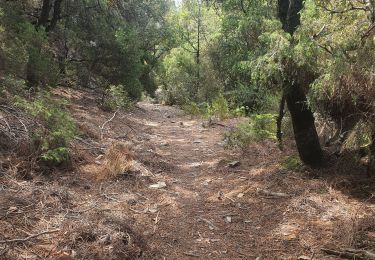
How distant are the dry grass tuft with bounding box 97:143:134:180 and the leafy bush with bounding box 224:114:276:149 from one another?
8.04 ft

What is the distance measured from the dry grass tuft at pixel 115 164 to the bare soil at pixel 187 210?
3.1 inches

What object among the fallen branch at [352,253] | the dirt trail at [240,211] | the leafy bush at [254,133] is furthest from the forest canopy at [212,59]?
the fallen branch at [352,253]

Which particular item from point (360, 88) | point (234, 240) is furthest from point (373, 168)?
point (234, 240)

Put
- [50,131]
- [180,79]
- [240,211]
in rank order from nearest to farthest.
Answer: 1. [240,211]
2. [50,131]
3. [180,79]

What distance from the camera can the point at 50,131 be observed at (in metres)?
5.47

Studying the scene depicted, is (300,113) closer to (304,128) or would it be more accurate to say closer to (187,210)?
(304,128)

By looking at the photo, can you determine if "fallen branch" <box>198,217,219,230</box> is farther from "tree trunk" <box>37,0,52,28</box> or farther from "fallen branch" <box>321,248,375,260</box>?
"tree trunk" <box>37,0,52,28</box>

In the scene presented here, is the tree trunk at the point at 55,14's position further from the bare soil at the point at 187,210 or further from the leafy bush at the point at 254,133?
the leafy bush at the point at 254,133

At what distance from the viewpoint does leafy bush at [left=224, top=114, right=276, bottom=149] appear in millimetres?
7590

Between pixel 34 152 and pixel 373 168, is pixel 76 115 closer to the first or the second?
pixel 34 152

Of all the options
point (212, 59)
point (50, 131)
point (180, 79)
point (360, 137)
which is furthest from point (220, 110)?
point (360, 137)

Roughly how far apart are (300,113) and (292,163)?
2.69 feet

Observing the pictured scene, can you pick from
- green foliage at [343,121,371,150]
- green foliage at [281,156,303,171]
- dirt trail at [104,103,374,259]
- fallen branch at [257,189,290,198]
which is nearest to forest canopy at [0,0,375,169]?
green foliage at [343,121,371,150]

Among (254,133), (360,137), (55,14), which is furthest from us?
(55,14)
